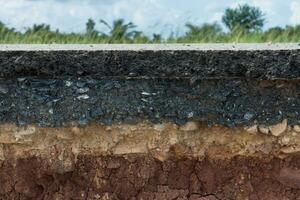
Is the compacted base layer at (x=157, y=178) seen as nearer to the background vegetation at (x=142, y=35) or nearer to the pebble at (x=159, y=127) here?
the pebble at (x=159, y=127)

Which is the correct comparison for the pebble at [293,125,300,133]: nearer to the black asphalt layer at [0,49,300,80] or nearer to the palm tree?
the black asphalt layer at [0,49,300,80]

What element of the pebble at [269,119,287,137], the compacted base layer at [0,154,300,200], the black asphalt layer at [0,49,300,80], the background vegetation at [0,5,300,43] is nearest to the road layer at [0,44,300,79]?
the black asphalt layer at [0,49,300,80]

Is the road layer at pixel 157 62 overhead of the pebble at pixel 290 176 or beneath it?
overhead

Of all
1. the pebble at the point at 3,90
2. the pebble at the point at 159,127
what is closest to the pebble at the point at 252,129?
the pebble at the point at 159,127

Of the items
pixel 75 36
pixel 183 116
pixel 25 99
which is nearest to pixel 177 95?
pixel 183 116

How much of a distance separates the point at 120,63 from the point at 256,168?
0.50 m

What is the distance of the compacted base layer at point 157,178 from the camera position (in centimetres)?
222

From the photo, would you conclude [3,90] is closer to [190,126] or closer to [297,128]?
[190,126]

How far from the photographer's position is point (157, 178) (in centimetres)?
226

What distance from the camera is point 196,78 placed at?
7.00ft

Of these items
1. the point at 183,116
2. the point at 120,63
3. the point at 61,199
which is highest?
the point at 120,63

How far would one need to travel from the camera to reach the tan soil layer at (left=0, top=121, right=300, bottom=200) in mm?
2189

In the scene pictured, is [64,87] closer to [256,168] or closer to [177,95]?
[177,95]

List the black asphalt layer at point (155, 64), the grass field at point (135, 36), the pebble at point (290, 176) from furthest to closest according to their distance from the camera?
the grass field at point (135, 36) → the pebble at point (290, 176) → the black asphalt layer at point (155, 64)
